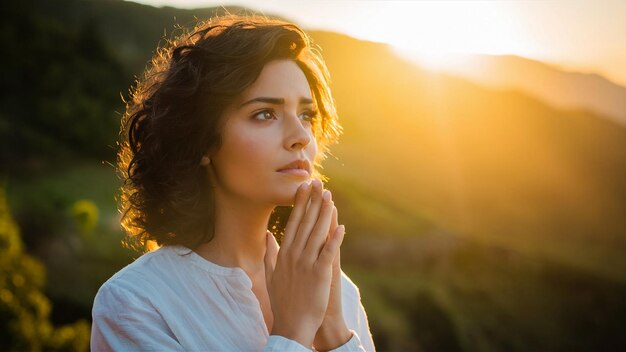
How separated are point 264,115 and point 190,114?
0.34 meters

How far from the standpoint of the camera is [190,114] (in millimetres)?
2756

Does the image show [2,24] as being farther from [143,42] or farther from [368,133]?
[368,133]

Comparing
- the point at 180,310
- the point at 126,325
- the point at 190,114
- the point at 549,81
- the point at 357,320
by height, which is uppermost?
the point at 549,81

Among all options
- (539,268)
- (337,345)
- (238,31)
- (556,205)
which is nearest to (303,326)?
(337,345)

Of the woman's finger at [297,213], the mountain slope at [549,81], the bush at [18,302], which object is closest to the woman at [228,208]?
the woman's finger at [297,213]

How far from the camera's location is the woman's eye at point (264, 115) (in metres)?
2.62

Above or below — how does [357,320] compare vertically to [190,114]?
below

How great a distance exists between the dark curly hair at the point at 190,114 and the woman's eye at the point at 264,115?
113mm

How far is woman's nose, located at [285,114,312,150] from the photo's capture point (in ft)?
8.36

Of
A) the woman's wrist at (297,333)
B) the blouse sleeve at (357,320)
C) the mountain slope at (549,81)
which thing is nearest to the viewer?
the woman's wrist at (297,333)

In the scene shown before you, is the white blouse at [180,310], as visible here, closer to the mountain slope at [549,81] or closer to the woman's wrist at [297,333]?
the woman's wrist at [297,333]

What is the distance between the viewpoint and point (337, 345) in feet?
8.14

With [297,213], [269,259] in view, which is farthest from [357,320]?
[297,213]

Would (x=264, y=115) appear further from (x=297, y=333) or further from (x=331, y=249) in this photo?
(x=297, y=333)
